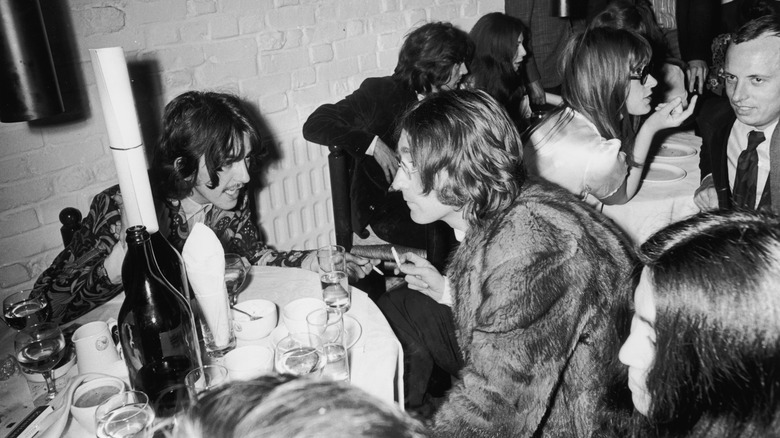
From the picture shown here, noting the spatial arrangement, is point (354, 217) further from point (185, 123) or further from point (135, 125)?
point (135, 125)

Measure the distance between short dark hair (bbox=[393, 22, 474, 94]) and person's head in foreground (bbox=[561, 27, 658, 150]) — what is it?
82 cm

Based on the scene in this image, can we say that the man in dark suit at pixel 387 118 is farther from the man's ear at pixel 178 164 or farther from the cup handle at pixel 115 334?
the cup handle at pixel 115 334

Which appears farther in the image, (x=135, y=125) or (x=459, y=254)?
(x=459, y=254)

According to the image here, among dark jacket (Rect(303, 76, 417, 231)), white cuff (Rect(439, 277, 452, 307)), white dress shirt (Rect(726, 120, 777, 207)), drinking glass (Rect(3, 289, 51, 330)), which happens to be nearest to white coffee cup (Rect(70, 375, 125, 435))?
drinking glass (Rect(3, 289, 51, 330))

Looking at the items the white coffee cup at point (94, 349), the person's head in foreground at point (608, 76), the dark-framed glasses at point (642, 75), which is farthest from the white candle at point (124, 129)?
the dark-framed glasses at point (642, 75)

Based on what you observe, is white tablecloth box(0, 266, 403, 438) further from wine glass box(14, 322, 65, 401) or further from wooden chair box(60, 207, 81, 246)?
wooden chair box(60, 207, 81, 246)

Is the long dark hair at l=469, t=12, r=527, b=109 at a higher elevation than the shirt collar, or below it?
higher

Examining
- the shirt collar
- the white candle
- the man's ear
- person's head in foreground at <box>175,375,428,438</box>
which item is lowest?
the shirt collar

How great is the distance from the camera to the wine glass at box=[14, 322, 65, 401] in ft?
3.77

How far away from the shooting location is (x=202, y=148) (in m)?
1.87

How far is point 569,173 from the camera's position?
7.35ft

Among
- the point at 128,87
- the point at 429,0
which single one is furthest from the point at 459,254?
the point at 429,0

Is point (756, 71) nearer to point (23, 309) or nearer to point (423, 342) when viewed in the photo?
point (423, 342)

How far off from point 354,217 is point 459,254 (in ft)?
4.60
